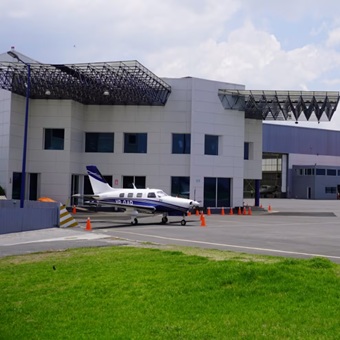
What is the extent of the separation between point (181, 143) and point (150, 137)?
105 inches

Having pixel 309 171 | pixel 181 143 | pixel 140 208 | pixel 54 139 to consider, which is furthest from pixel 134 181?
pixel 309 171

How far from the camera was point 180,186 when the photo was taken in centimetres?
4569

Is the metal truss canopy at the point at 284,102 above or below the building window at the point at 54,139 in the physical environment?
above

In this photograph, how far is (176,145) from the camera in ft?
151

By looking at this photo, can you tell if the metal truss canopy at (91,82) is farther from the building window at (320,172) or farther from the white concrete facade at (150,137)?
the building window at (320,172)

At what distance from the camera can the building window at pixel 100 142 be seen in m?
46.6

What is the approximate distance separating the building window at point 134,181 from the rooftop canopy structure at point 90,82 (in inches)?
249

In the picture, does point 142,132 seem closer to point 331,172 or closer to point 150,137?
point 150,137

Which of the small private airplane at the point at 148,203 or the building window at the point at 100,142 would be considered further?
the building window at the point at 100,142

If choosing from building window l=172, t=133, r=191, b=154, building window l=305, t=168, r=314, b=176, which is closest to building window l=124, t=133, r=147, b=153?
building window l=172, t=133, r=191, b=154

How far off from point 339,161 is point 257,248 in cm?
10120

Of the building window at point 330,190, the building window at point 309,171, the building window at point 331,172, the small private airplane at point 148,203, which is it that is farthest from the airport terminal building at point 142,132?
the building window at point 330,190

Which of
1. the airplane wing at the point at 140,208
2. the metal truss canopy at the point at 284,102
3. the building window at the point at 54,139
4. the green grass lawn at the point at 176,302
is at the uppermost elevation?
the metal truss canopy at the point at 284,102

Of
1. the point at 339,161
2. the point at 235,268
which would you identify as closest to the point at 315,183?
the point at 339,161
